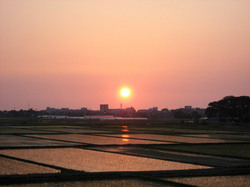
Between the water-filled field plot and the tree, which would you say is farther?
the tree

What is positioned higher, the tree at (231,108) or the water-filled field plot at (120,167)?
the tree at (231,108)

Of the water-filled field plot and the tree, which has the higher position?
the tree

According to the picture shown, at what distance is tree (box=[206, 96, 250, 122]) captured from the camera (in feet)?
370

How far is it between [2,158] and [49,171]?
513 cm

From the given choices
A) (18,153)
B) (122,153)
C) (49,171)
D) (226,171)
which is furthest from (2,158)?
(226,171)

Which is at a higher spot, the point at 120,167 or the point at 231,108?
the point at 231,108

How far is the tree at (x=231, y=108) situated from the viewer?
11281 cm

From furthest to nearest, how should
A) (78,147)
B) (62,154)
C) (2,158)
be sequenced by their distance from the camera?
(78,147)
(62,154)
(2,158)

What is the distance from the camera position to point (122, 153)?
24.1m

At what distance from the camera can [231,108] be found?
116 meters

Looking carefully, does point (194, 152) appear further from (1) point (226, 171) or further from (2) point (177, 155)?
(1) point (226, 171)

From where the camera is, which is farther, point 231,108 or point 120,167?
point 231,108

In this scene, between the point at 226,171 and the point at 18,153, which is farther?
the point at 18,153

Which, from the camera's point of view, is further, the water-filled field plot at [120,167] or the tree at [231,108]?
→ the tree at [231,108]
